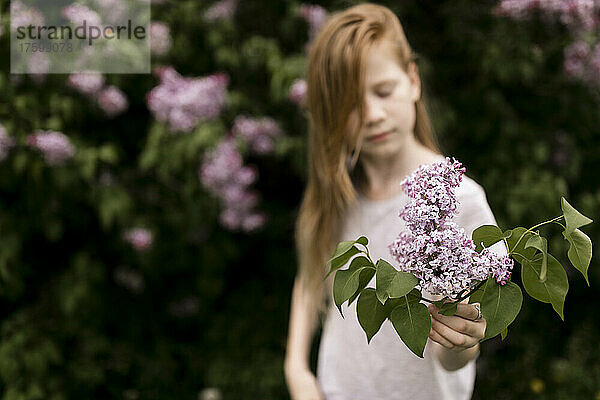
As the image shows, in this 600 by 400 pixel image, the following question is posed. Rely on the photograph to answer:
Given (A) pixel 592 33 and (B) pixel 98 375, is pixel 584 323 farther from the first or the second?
(B) pixel 98 375

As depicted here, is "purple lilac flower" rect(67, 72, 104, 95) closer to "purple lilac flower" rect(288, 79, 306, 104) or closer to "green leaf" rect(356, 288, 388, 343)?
"purple lilac flower" rect(288, 79, 306, 104)

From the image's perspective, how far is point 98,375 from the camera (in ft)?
8.11

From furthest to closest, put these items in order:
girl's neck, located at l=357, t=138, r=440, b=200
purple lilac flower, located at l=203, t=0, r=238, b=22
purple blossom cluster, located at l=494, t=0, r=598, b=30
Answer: purple lilac flower, located at l=203, t=0, r=238, b=22, purple blossom cluster, located at l=494, t=0, r=598, b=30, girl's neck, located at l=357, t=138, r=440, b=200

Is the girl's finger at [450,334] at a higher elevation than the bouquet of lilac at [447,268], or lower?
lower

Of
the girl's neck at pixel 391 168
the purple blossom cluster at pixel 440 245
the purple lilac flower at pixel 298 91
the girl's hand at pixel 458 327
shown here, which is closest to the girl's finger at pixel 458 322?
the girl's hand at pixel 458 327

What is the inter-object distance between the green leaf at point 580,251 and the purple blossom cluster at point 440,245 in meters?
0.08

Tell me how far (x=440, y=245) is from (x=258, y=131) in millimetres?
1416

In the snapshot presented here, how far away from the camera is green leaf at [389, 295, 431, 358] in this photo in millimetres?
855

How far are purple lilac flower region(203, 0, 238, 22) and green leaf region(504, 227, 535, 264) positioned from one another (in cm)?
171

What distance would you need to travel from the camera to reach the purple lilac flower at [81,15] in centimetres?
208

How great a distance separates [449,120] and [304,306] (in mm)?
999

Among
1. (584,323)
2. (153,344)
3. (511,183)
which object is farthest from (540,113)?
(153,344)

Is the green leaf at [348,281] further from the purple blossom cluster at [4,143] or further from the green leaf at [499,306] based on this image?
the purple blossom cluster at [4,143]

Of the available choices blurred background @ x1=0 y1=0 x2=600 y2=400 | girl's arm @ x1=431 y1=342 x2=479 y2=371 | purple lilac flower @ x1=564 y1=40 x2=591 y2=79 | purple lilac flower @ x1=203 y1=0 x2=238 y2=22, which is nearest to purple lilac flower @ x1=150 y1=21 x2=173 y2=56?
blurred background @ x1=0 y1=0 x2=600 y2=400
